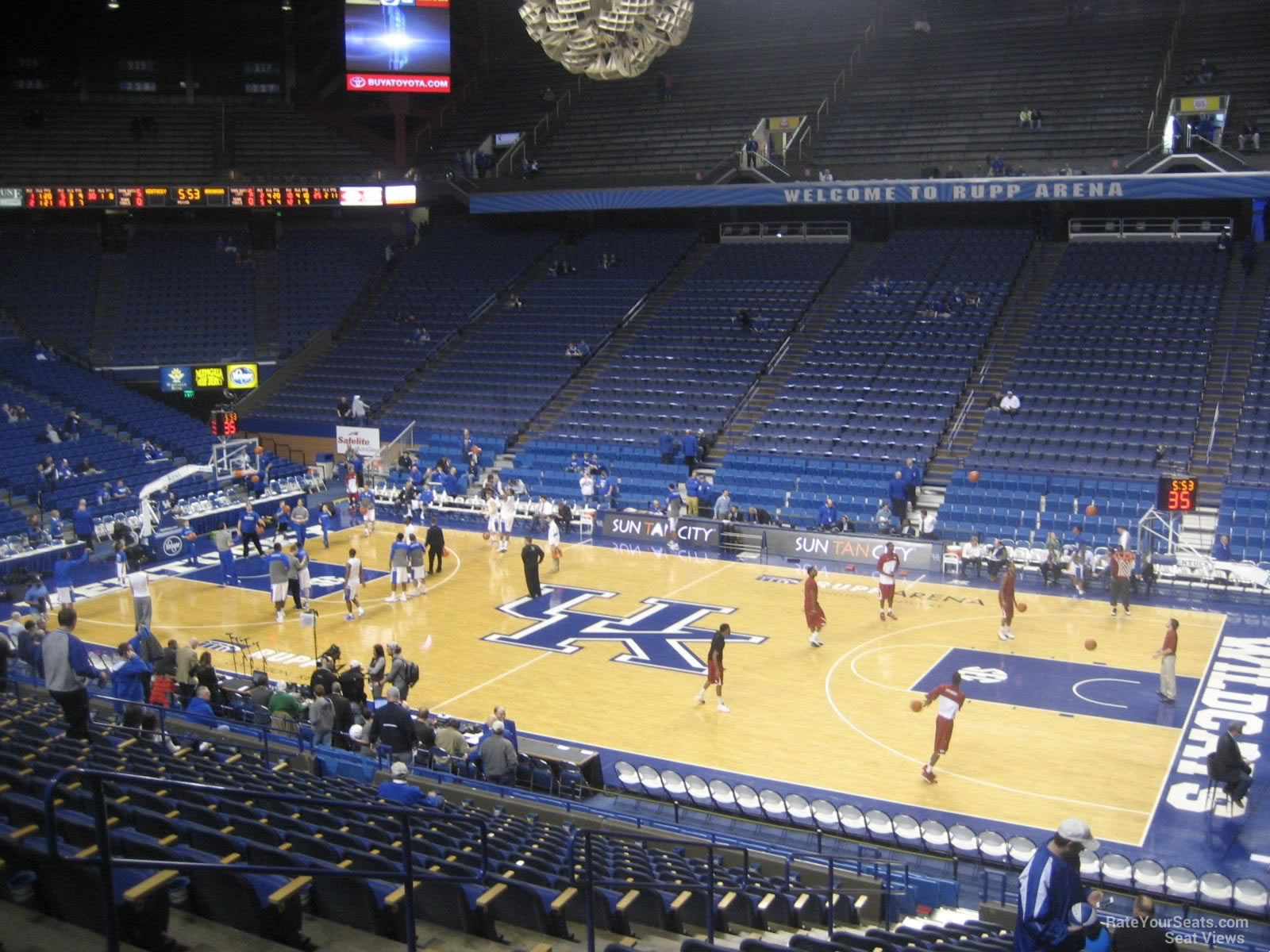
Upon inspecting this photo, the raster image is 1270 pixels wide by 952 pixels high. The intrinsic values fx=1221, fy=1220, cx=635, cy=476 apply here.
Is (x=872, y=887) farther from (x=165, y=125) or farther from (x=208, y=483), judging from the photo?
(x=165, y=125)

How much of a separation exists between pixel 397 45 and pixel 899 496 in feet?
81.0

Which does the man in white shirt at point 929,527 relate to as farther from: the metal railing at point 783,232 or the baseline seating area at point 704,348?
the metal railing at point 783,232

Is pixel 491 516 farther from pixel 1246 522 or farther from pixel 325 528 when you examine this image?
pixel 1246 522

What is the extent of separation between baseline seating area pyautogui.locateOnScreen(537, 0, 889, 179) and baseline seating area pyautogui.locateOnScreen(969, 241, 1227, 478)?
11.8 m

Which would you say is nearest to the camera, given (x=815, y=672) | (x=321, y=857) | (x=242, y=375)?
(x=321, y=857)

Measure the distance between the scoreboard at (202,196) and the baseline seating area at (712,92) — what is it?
6266 millimetres

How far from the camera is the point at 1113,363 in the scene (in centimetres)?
3253

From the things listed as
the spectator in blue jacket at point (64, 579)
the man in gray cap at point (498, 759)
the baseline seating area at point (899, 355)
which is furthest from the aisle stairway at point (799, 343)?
the man in gray cap at point (498, 759)

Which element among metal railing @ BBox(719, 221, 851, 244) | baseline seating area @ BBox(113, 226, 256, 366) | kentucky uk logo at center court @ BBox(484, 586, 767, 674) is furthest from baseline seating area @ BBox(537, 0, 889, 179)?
kentucky uk logo at center court @ BBox(484, 586, 767, 674)

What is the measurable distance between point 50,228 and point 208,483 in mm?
19156

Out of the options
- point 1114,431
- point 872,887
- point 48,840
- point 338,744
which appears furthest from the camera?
point 1114,431

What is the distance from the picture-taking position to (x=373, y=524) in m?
33.1

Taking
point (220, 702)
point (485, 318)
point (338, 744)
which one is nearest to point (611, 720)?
point (338, 744)

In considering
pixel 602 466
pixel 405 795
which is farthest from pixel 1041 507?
pixel 405 795
